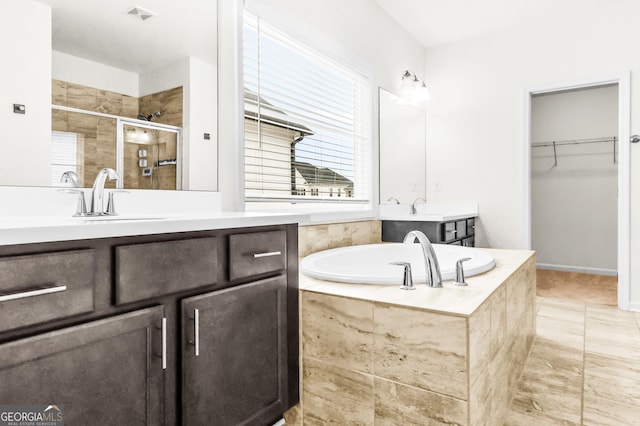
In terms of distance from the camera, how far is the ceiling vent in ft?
5.14

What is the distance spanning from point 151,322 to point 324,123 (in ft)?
6.57

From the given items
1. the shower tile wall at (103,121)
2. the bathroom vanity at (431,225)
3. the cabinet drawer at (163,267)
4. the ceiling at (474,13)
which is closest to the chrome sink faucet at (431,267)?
the cabinet drawer at (163,267)

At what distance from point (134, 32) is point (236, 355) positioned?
4.41 ft

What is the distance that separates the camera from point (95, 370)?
88 centimetres

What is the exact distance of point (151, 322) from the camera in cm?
99

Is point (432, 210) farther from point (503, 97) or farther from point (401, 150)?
point (503, 97)

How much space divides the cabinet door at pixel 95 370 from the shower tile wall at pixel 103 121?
0.72m

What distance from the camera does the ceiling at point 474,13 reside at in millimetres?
3213

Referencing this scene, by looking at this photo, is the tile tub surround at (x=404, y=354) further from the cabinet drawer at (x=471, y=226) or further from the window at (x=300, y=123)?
the cabinet drawer at (x=471, y=226)

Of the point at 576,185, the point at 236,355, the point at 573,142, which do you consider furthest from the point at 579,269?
the point at 236,355

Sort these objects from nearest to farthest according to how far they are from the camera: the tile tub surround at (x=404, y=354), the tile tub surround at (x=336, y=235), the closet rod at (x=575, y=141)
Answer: the tile tub surround at (x=404, y=354) < the tile tub surround at (x=336, y=235) < the closet rod at (x=575, y=141)

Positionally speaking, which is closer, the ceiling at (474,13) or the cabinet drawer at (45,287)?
the cabinet drawer at (45,287)

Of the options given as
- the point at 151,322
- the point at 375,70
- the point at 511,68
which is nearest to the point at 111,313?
the point at 151,322

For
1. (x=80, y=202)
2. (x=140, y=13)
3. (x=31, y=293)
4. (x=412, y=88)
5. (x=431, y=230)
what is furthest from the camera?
(x=412, y=88)
